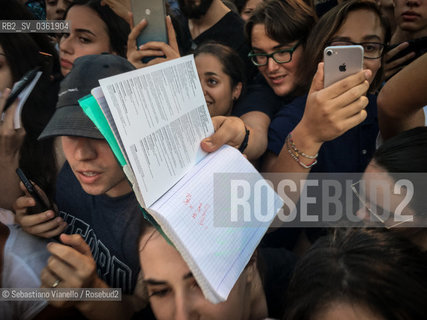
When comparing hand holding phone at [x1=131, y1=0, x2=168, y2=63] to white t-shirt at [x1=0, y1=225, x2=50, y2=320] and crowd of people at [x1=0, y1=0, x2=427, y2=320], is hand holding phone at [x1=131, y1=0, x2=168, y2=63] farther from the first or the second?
white t-shirt at [x1=0, y1=225, x2=50, y2=320]

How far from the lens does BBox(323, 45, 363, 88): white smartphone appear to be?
0.81 meters

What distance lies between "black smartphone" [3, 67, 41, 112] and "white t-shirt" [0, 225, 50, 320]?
1.20 feet

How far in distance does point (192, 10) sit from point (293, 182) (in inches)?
29.0

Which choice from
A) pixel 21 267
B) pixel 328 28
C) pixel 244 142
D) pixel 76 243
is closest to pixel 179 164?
pixel 244 142

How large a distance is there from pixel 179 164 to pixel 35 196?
515 mm

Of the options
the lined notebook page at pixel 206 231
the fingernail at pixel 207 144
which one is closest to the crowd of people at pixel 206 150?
the fingernail at pixel 207 144

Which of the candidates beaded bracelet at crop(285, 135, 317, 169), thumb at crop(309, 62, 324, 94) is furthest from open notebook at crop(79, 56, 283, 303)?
thumb at crop(309, 62, 324, 94)

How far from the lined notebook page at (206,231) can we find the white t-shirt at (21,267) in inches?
21.4

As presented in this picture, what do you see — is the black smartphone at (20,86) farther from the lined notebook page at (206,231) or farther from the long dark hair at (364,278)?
the long dark hair at (364,278)

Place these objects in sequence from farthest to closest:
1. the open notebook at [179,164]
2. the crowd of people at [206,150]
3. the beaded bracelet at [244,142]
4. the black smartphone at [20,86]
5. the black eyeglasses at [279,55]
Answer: the black eyeglasses at [279,55], the beaded bracelet at [244,142], the black smartphone at [20,86], the crowd of people at [206,150], the open notebook at [179,164]

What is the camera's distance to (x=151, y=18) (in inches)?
39.4

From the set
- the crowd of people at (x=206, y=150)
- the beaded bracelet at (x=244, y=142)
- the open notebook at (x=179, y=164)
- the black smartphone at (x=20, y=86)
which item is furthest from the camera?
the beaded bracelet at (x=244, y=142)

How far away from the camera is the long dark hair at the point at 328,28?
112 centimetres

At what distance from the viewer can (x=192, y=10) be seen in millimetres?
1190
